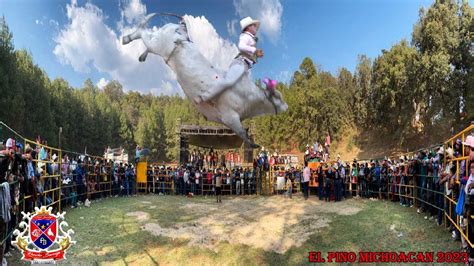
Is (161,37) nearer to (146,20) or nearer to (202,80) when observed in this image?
(146,20)

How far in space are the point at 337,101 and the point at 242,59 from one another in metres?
36.2

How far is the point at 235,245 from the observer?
8.95 meters

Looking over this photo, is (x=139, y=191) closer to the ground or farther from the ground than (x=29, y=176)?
closer to the ground

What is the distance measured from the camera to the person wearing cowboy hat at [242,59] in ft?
12.4

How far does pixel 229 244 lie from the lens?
355 inches

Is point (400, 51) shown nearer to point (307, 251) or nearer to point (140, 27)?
point (307, 251)

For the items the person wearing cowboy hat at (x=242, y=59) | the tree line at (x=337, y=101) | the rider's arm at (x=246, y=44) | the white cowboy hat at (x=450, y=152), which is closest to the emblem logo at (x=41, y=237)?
the person wearing cowboy hat at (x=242, y=59)

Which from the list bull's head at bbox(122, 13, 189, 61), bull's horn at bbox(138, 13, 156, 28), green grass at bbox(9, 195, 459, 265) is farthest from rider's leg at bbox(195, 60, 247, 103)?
green grass at bbox(9, 195, 459, 265)

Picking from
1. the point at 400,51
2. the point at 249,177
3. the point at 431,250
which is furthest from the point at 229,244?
the point at 400,51

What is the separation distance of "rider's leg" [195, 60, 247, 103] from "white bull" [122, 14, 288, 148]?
0.18 feet

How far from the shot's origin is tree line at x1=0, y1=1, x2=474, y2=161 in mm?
27312

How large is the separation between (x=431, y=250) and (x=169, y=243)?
5.34 metres

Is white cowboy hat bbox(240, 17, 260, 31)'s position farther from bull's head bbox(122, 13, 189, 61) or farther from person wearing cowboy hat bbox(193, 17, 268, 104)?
bull's head bbox(122, 13, 189, 61)

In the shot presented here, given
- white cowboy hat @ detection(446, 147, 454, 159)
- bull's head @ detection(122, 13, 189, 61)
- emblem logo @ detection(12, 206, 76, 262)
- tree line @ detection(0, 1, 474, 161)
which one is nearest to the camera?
bull's head @ detection(122, 13, 189, 61)
